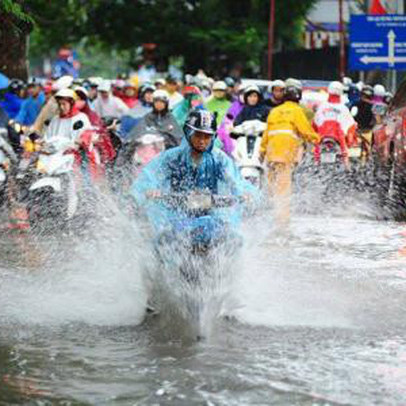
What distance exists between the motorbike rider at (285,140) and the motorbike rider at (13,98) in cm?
708

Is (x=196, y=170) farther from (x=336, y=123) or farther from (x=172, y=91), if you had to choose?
(x=172, y=91)

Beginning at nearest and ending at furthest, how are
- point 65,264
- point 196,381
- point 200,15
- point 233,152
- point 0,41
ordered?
1. point 196,381
2. point 65,264
3. point 233,152
4. point 0,41
5. point 200,15

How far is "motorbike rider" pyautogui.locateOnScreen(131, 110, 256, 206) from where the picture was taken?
29.4 feet

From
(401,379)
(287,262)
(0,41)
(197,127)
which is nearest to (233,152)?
(287,262)

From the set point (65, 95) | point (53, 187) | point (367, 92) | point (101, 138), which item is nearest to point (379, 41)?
point (367, 92)

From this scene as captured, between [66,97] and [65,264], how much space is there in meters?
3.63

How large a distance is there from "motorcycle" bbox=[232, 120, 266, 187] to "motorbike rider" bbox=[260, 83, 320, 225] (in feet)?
0.46

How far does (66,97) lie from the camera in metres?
15.4

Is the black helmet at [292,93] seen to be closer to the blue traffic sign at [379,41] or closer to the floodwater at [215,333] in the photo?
the floodwater at [215,333]

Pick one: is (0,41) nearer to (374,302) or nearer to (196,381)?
(374,302)

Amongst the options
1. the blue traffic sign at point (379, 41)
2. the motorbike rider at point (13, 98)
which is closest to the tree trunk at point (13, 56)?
the motorbike rider at point (13, 98)

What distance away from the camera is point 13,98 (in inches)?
917

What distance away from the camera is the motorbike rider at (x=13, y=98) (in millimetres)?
22578

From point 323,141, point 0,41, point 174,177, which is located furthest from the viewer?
point 0,41
